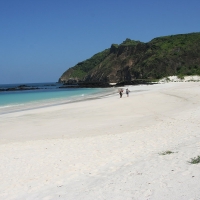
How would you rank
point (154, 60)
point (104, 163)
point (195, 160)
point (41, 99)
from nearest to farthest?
1. point (195, 160)
2. point (104, 163)
3. point (41, 99)
4. point (154, 60)

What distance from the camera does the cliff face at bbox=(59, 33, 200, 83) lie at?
307 feet

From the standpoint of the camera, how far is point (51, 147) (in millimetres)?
11078

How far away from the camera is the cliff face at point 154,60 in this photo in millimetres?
93500

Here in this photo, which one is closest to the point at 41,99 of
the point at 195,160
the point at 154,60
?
the point at 195,160

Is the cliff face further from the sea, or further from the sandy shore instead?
the sandy shore

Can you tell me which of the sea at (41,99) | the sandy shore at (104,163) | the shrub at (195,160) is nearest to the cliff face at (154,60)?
the sea at (41,99)

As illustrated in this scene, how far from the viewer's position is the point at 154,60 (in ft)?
324

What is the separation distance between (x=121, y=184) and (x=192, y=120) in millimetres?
9000

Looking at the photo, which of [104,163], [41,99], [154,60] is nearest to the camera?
[104,163]

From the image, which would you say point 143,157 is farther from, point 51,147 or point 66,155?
point 51,147

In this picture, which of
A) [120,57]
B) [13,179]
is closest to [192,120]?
[13,179]

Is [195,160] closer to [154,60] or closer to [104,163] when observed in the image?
[104,163]

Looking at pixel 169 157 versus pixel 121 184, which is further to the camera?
pixel 169 157

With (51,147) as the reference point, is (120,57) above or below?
above
